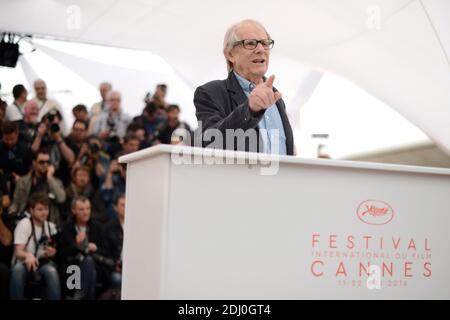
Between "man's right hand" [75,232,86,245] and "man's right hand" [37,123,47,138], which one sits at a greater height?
"man's right hand" [37,123,47,138]

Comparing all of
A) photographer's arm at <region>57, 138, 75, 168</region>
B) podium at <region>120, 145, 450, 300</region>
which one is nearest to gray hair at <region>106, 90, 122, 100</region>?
photographer's arm at <region>57, 138, 75, 168</region>

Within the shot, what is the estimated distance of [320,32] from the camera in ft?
20.0

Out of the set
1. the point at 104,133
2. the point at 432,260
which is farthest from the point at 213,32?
Answer: the point at 432,260

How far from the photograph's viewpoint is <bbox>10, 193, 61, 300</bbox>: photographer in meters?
4.38

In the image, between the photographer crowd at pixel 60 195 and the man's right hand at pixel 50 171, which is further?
the man's right hand at pixel 50 171

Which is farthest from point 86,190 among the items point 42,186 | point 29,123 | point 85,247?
point 29,123

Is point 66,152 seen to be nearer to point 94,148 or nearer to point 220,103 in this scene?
point 94,148

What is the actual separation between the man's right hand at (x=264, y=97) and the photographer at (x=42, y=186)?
2.97 meters

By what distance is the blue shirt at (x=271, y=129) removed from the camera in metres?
2.35

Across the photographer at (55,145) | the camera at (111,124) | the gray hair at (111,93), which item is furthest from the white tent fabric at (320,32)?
the photographer at (55,145)

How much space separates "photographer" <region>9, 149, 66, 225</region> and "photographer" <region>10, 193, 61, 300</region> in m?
0.09

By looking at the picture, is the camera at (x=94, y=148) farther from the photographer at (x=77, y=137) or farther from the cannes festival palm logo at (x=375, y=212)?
the cannes festival palm logo at (x=375, y=212)

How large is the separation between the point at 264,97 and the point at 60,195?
10.1 ft

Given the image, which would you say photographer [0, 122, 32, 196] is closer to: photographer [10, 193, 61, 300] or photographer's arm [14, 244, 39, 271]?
photographer [10, 193, 61, 300]
